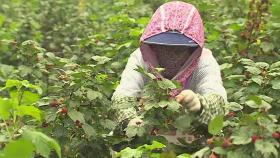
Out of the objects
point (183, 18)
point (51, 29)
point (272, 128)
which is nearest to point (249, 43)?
point (183, 18)

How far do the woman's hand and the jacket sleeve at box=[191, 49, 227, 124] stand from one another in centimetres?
7

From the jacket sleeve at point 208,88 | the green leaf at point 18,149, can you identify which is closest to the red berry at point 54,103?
the jacket sleeve at point 208,88

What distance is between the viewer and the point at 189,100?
2.46 meters

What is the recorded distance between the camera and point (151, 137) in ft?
8.37

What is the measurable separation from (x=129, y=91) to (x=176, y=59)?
274 mm

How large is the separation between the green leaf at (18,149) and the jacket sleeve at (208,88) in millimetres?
862

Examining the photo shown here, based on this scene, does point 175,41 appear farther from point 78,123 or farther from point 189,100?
point 78,123

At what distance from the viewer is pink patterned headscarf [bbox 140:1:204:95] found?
278 centimetres

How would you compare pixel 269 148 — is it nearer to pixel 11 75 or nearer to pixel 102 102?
pixel 102 102

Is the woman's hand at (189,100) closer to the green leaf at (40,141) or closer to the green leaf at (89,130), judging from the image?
the green leaf at (89,130)

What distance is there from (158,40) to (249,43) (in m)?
1.43

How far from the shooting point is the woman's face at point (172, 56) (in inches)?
112

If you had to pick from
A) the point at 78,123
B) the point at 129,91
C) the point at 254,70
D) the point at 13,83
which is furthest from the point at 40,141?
the point at 254,70

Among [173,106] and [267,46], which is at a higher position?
[173,106]
